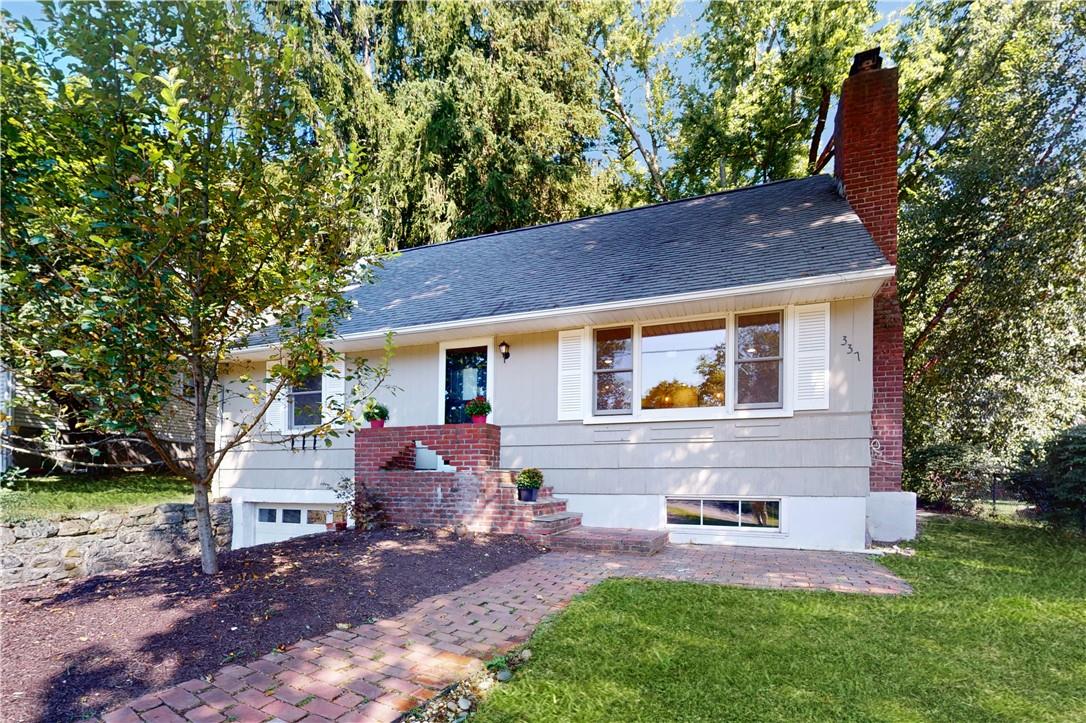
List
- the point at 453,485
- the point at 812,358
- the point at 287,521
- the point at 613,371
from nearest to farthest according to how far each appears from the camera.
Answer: the point at 812,358, the point at 453,485, the point at 613,371, the point at 287,521

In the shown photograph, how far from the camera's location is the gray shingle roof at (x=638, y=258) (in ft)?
22.5

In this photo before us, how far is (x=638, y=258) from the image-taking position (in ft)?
27.6

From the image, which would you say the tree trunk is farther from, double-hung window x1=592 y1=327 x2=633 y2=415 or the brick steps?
double-hung window x1=592 y1=327 x2=633 y2=415

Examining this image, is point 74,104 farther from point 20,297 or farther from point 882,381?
point 882,381

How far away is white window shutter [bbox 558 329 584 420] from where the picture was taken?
25.8 feet

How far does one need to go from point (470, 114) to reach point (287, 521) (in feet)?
42.7

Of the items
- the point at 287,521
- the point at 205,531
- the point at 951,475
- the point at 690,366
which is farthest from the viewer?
the point at 951,475

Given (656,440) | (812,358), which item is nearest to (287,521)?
(656,440)

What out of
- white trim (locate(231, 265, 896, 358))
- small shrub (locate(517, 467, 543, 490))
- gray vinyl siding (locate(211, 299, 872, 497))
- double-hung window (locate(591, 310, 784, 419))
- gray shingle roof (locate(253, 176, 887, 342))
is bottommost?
small shrub (locate(517, 467, 543, 490))

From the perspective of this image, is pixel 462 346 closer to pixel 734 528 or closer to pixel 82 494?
pixel 734 528

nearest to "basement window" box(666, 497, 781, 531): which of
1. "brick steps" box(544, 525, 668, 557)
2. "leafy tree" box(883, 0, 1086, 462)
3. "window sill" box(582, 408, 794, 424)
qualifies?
"brick steps" box(544, 525, 668, 557)

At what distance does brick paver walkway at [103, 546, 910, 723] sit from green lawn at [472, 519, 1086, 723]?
0.34 metres

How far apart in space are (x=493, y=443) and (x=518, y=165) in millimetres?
11595

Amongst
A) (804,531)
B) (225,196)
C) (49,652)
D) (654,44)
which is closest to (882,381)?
(804,531)
